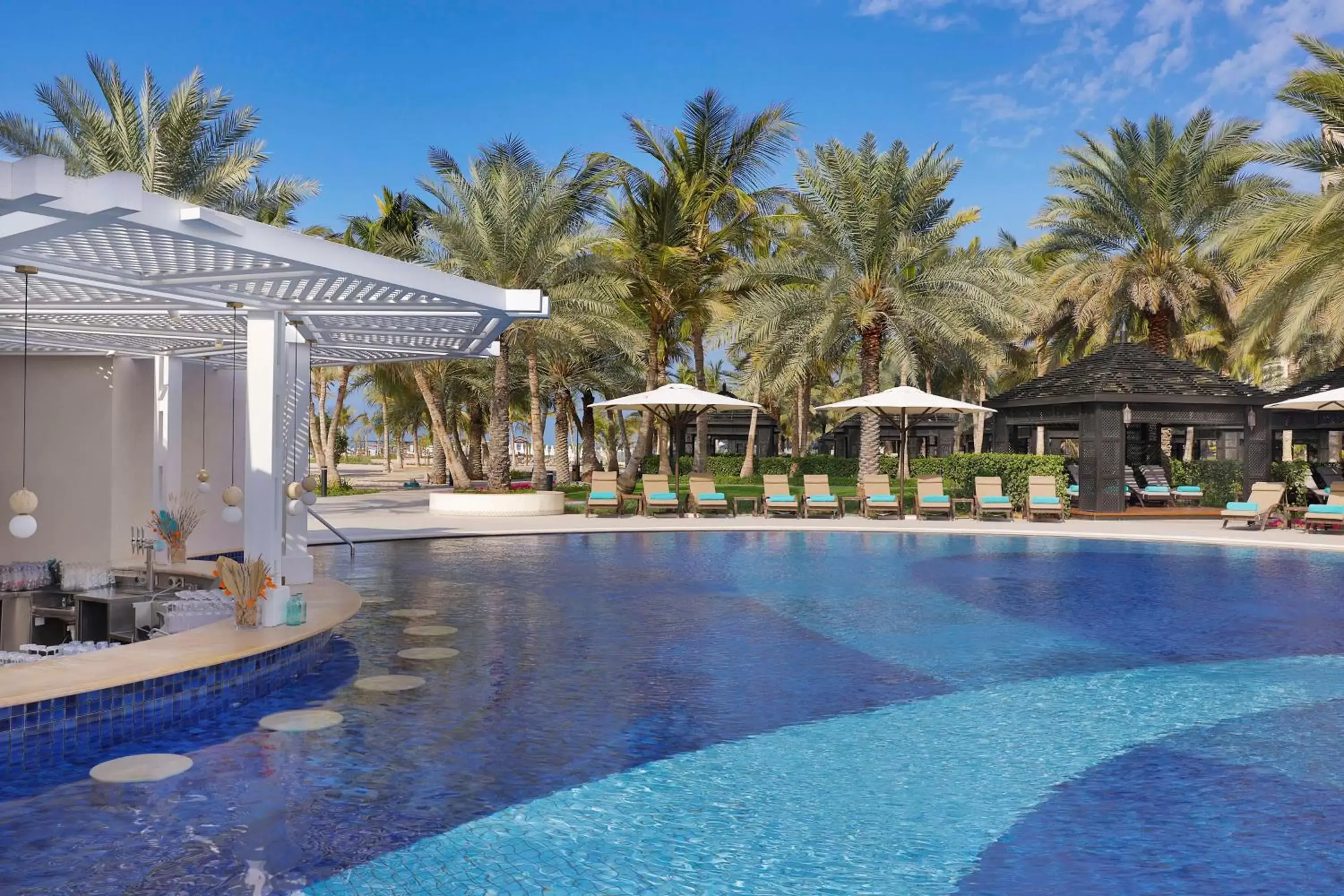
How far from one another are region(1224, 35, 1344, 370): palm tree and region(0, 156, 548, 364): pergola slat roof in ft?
54.9

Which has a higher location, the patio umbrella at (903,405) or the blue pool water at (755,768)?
the patio umbrella at (903,405)

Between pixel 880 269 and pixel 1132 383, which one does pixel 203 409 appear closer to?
pixel 880 269

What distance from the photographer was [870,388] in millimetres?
25328

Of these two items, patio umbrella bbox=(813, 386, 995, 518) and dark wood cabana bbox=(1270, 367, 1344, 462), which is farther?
dark wood cabana bbox=(1270, 367, 1344, 462)

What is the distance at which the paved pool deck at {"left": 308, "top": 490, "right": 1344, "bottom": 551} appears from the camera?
17469 millimetres

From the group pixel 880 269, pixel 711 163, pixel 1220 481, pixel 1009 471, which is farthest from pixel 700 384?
pixel 1220 481

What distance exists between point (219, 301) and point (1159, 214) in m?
25.6

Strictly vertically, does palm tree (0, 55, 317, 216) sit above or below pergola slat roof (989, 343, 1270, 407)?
above

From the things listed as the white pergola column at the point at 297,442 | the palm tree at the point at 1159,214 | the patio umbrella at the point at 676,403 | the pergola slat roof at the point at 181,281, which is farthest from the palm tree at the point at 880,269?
the white pergola column at the point at 297,442

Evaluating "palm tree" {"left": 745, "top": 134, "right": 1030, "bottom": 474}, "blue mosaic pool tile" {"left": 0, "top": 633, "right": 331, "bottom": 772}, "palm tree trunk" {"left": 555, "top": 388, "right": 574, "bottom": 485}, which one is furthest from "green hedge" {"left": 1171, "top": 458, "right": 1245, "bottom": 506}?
"blue mosaic pool tile" {"left": 0, "top": 633, "right": 331, "bottom": 772}

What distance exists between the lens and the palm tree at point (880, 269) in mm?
23781

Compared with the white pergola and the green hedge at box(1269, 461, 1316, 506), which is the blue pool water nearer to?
the white pergola

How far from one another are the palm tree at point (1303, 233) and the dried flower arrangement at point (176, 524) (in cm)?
1987

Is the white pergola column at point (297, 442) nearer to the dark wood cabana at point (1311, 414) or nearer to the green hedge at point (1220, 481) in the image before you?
the dark wood cabana at point (1311, 414)
